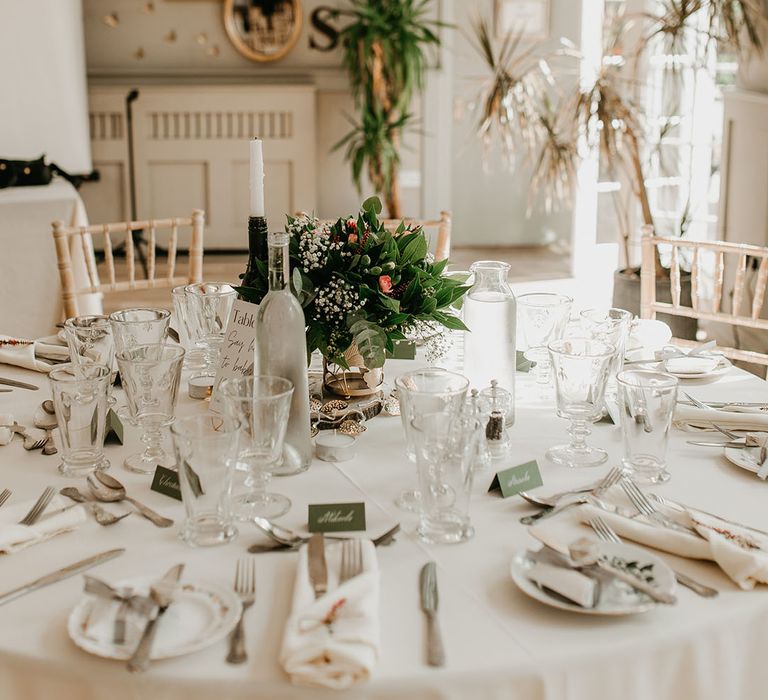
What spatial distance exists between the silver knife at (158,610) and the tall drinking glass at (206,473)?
0.11 m

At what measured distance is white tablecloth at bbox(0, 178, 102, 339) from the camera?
149 inches

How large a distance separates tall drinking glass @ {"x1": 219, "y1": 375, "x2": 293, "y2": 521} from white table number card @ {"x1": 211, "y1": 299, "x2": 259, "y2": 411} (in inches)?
10.0

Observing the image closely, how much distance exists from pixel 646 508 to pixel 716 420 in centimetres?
40

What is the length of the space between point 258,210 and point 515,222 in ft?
17.0

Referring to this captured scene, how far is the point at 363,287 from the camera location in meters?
1.63

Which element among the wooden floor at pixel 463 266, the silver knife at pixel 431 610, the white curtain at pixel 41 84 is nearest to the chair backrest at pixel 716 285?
the silver knife at pixel 431 610

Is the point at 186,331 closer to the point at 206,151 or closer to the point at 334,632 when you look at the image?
the point at 334,632

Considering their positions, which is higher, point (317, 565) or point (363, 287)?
point (363, 287)

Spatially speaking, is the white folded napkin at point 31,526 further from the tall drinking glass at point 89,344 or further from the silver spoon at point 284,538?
the tall drinking glass at point 89,344

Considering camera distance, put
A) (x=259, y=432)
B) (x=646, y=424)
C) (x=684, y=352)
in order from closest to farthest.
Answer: (x=259, y=432) < (x=646, y=424) < (x=684, y=352)

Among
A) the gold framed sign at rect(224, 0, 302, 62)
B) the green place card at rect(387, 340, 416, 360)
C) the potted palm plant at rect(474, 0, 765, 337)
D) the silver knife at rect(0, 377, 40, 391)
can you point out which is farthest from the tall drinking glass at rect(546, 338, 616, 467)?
the gold framed sign at rect(224, 0, 302, 62)

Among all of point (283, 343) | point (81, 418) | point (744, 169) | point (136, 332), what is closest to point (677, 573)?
point (283, 343)

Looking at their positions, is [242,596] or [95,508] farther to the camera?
[95,508]

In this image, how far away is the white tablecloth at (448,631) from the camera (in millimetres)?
984
